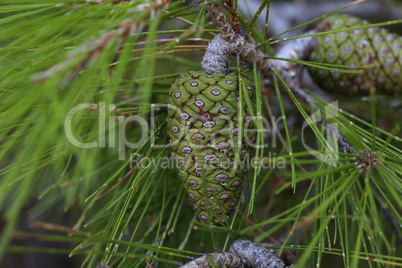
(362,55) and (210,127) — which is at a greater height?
(362,55)

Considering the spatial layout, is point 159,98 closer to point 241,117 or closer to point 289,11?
point 241,117

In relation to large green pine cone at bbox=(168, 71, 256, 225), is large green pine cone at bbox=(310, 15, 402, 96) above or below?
above

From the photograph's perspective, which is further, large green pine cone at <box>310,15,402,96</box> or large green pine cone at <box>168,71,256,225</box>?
large green pine cone at <box>310,15,402,96</box>

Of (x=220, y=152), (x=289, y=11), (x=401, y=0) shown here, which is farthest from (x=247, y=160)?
(x=401, y=0)

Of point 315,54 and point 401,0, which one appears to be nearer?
point 315,54

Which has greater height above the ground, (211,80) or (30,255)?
(211,80)
